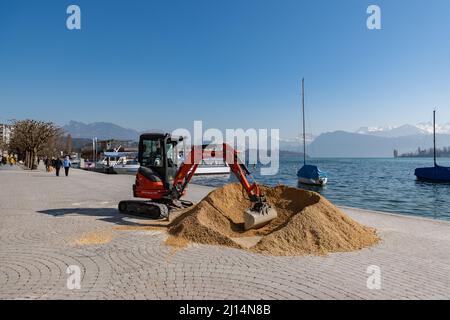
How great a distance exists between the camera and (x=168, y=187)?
1078 cm

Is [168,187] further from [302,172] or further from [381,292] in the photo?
[302,172]

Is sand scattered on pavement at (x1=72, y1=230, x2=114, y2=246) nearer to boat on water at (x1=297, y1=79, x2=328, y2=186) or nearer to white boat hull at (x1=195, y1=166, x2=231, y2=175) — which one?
boat on water at (x1=297, y1=79, x2=328, y2=186)

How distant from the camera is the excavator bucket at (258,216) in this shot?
28.4 ft

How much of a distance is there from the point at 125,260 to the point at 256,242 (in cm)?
321

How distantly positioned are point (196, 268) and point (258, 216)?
322cm

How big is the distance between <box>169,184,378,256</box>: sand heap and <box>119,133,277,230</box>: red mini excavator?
1.01m

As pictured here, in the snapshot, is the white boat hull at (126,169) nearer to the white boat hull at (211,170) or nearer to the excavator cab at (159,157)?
the white boat hull at (211,170)

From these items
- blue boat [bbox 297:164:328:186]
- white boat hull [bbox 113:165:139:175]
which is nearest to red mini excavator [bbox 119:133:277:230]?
blue boat [bbox 297:164:328:186]

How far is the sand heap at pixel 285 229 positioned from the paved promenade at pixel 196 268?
15.9 inches

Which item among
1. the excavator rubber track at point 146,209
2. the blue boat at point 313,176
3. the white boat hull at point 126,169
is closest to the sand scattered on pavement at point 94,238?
the excavator rubber track at point 146,209

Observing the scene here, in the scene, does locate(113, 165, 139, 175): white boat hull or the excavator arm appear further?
locate(113, 165, 139, 175): white boat hull

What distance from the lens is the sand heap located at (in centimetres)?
730
